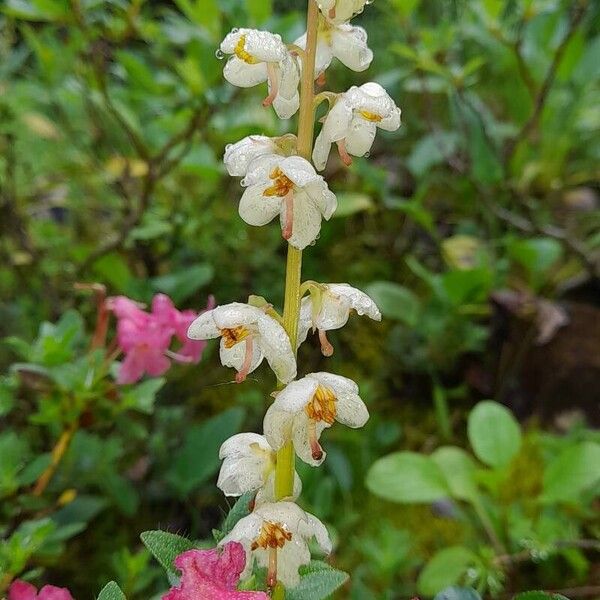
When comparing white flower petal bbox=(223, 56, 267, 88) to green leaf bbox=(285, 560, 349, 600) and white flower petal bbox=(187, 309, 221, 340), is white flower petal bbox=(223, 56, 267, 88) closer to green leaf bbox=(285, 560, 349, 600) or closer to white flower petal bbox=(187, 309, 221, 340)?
white flower petal bbox=(187, 309, 221, 340)

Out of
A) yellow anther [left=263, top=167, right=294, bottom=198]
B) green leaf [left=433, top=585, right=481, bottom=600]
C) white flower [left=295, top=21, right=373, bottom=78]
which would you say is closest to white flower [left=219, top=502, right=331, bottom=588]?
green leaf [left=433, top=585, right=481, bottom=600]

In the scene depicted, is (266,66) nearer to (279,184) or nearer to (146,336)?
(279,184)

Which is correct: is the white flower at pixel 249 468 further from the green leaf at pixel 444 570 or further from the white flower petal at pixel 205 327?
the green leaf at pixel 444 570

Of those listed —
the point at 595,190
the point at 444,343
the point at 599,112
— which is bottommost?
the point at 444,343

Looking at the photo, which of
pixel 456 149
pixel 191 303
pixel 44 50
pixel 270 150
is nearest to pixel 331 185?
pixel 456 149

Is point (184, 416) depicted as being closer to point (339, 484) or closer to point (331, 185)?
point (339, 484)

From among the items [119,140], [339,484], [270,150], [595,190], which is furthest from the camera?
[595,190]

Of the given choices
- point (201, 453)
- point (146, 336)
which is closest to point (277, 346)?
point (146, 336)
